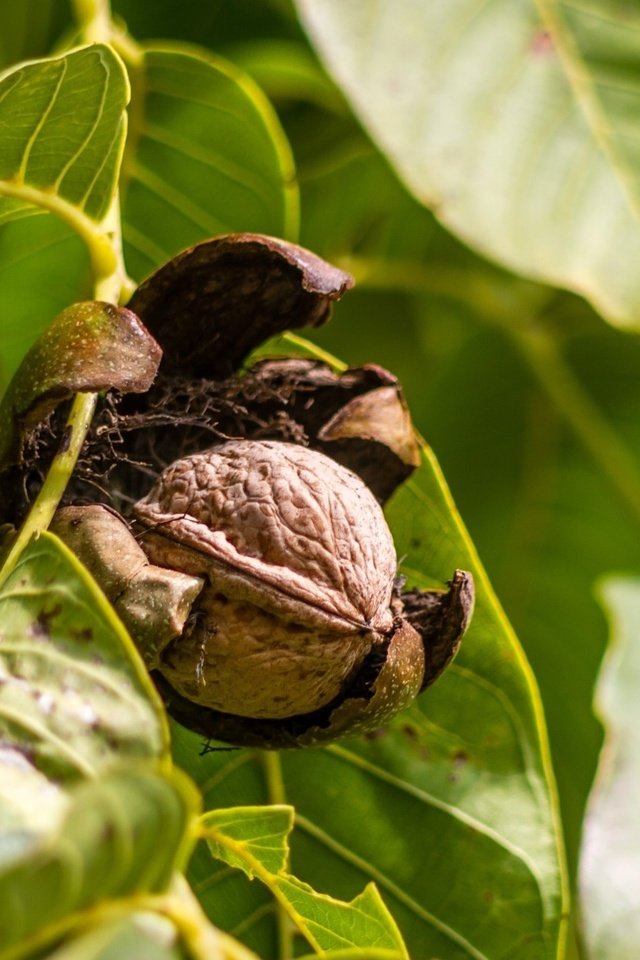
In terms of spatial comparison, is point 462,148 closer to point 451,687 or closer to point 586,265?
point 586,265

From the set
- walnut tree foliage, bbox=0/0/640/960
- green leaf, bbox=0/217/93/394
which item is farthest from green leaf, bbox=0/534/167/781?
green leaf, bbox=0/217/93/394

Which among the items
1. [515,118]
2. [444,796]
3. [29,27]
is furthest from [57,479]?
[29,27]

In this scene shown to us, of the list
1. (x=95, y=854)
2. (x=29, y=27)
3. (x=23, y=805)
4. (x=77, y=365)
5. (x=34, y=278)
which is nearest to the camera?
(x=95, y=854)

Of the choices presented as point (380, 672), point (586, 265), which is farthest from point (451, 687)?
point (586, 265)

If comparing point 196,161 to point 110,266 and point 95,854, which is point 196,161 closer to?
point 110,266

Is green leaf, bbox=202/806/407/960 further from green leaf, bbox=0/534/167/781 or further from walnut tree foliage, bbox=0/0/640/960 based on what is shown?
green leaf, bbox=0/534/167/781

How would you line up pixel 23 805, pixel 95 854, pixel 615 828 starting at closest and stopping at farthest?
pixel 95 854 < pixel 23 805 < pixel 615 828
